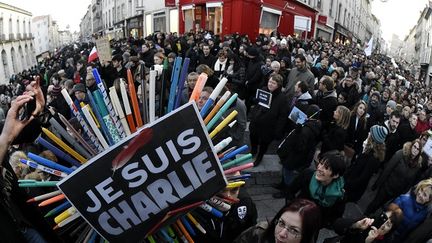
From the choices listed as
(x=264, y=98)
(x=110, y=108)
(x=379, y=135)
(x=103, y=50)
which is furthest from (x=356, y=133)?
(x=103, y=50)

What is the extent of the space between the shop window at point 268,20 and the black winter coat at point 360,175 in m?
16.4

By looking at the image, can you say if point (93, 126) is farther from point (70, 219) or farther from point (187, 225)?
point (187, 225)

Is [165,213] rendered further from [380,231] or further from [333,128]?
[333,128]

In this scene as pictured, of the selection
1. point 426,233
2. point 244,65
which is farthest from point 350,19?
point 426,233

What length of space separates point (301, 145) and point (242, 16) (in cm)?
1509

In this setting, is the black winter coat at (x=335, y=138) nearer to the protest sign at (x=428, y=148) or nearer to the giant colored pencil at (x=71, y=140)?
the protest sign at (x=428, y=148)

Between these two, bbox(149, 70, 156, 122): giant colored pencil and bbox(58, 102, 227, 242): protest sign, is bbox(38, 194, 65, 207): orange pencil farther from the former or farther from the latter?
bbox(149, 70, 156, 122): giant colored pencil

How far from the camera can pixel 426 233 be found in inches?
133

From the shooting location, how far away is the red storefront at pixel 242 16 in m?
A: 18.6

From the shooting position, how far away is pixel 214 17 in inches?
806

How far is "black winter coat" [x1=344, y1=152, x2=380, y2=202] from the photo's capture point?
464 cm

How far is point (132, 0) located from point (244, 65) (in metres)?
28.5

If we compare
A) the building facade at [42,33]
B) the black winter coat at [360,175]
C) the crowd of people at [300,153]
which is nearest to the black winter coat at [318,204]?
the crowd of people at [300,153]

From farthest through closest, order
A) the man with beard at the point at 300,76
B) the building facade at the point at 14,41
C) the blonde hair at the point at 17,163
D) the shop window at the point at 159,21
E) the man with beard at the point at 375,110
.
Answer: the building facade at the point at 14,41 < the shop window at the point at 159,21 < the man with beard at the point at 375,110 < the man with beard at the point at 300,76 < the blonde hair at the point at 17,163
